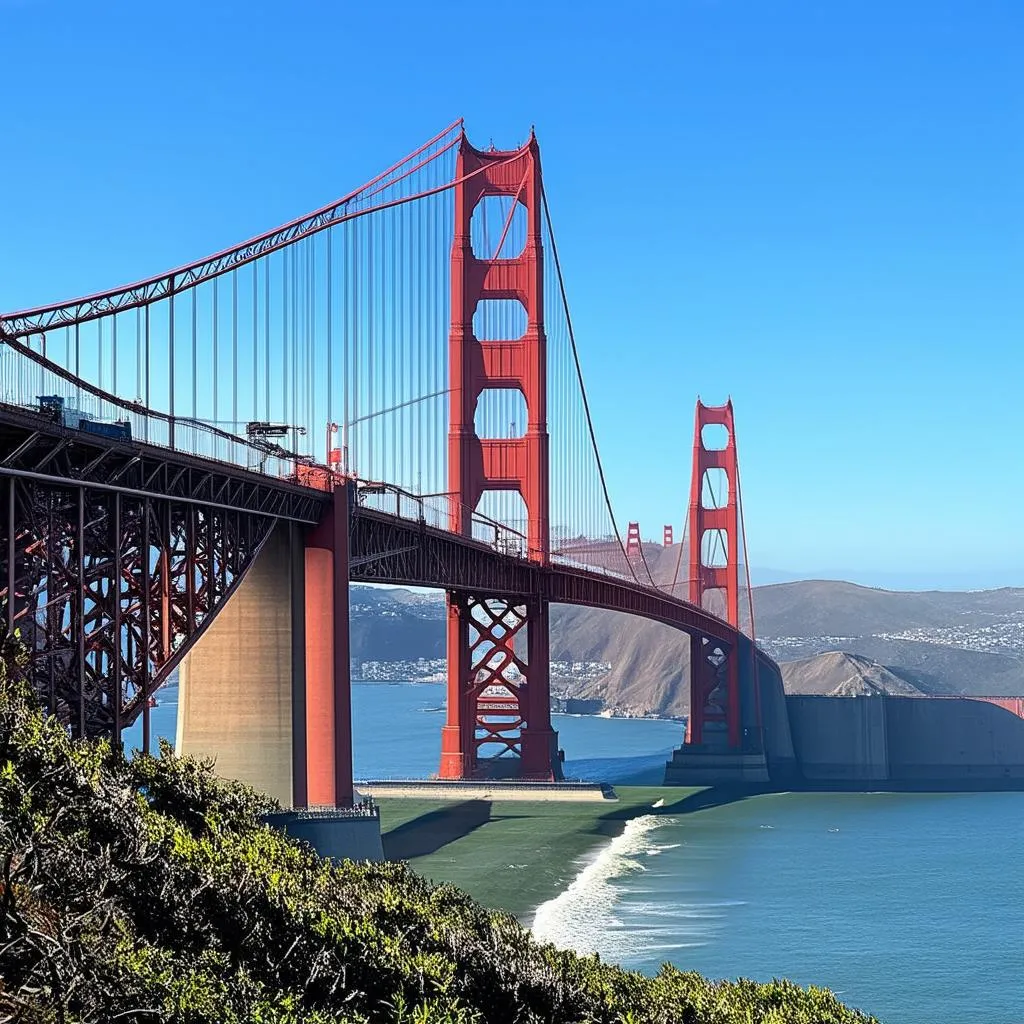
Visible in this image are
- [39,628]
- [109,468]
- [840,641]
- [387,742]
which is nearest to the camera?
[39,628]

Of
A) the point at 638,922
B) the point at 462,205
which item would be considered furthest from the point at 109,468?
the point at 462,205

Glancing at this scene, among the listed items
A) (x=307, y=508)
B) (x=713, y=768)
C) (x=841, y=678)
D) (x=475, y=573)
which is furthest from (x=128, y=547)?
(x=841, y=678)

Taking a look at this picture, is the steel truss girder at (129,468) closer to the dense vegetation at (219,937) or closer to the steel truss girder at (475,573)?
the dense vegetation at (219,937)

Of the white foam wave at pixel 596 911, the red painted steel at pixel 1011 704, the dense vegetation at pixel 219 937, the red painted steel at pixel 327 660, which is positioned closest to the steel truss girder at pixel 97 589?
the dense vegetation at pixel 219 937

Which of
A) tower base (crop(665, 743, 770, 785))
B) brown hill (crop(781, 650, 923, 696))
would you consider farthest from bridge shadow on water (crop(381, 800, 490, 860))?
brown hill (crop(781, 650, 923, 696))

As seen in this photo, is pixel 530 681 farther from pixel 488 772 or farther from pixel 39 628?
pixel 39 628

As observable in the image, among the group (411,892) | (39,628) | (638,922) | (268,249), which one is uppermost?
(268,249)

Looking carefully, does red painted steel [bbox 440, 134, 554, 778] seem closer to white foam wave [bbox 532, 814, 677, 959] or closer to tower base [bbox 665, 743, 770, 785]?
white foam wave [bbox 532, 814, 677, 959]
